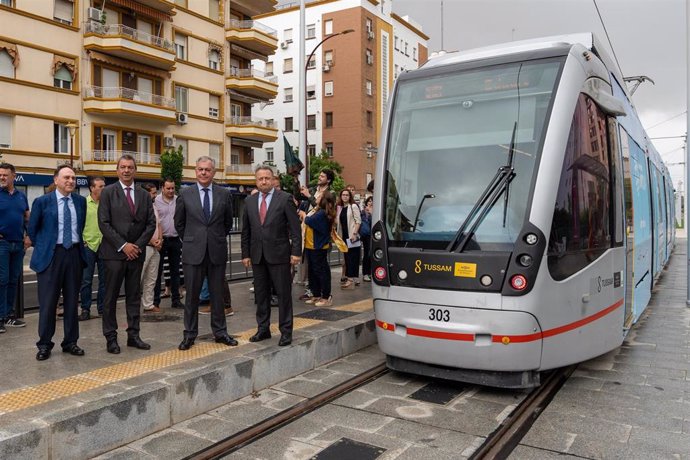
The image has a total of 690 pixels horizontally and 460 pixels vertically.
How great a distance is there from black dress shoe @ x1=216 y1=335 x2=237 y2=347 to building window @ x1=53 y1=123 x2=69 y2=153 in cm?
2663

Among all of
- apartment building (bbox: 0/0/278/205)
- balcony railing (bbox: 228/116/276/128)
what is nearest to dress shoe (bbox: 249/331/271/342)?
apartment building (bbox: 0/0/278/205)

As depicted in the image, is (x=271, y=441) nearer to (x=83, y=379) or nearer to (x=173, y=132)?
(x=83, y=379)

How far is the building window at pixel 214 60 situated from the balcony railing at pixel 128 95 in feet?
17.8

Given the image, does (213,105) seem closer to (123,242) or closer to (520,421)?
(123,242)

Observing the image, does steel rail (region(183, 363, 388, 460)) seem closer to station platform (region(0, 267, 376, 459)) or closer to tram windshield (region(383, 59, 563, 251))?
station platform (region(0, 267, 376, 459))

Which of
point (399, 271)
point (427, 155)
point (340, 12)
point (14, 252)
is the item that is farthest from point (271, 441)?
point (340, 12)

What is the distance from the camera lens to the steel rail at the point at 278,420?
3977 mm

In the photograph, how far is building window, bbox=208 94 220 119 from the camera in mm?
38006

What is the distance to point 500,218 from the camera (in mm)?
5008

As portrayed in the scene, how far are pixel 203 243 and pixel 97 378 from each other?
1.70m

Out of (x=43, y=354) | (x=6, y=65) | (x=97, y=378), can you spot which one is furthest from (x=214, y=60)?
(x=97, y=378)

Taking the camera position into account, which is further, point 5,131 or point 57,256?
point 5,131

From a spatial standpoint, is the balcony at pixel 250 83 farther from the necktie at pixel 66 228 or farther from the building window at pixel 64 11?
the necktie at pixel 66 228

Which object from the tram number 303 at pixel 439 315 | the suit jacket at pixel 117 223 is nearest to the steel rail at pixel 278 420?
the tram number 303 at pixel 439 315
